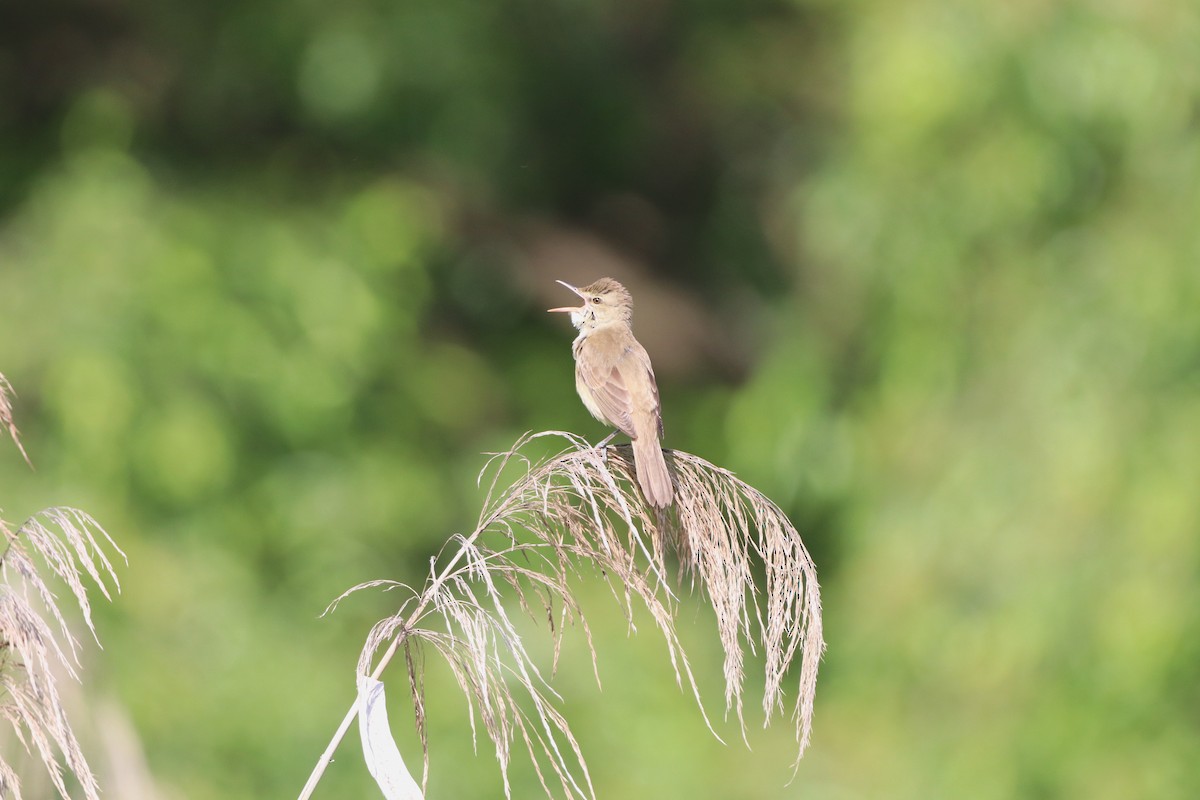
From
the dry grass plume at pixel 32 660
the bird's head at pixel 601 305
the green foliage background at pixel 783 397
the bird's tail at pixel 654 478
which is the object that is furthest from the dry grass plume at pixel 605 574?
the green foliage background at pixel 783 397

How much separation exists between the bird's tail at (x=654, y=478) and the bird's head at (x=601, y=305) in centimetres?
182

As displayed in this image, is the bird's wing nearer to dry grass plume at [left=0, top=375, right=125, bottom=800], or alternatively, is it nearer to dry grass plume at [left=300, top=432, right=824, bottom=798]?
dry grass plume at [left=300, top=432, right=824, bottom=798]

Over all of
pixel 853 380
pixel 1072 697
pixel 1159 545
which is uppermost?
pixel 853 380

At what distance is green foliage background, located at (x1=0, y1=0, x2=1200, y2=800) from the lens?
6441mm

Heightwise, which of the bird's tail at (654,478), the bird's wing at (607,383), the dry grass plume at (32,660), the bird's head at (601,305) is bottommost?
the dry grass plume at (32,660)

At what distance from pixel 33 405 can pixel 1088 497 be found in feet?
14.9

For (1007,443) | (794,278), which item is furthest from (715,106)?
(1007,443)

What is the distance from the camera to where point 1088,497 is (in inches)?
250

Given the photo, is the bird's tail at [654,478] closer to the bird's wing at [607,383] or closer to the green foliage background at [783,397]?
the bird's wing at [607,383]

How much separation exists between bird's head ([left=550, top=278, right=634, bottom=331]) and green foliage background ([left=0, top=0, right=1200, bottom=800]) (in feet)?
5.37

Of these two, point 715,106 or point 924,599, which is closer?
point 924,599

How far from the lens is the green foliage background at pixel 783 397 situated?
644 cm

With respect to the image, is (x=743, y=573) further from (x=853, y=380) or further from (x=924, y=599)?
(x=853, y=380)

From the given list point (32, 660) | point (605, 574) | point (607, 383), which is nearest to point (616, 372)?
point (607, 383)
